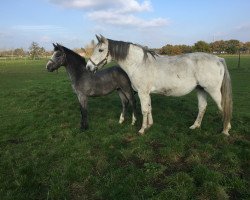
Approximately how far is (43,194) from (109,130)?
3297 millimetres

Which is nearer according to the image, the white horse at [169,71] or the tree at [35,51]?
the white horse at [169,71]

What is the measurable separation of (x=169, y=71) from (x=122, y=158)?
270 cm

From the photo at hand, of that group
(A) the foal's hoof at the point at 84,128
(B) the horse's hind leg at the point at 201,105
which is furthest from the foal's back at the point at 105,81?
(B) the horse's hind leg at the point at 201,105

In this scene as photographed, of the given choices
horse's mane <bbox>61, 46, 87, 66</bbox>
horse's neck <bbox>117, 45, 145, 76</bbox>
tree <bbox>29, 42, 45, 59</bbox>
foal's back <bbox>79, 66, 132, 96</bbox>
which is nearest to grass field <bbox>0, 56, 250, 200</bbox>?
foal's back <bbox>79, 66, 132, 96</bbox>

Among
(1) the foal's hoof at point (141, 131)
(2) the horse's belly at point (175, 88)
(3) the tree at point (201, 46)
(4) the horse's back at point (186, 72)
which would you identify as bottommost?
(1) the foal's hoof at point (141, 131)

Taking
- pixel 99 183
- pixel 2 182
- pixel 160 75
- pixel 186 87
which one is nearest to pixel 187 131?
pixel 186 87

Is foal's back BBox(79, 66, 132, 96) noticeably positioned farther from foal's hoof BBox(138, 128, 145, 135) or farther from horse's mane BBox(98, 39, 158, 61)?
foal's hoof BBox(138, 128, 145, 135)

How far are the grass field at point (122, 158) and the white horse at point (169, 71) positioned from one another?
34.8 inches

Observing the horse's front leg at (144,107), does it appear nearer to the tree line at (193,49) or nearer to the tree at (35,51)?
the tree line at (193,49)

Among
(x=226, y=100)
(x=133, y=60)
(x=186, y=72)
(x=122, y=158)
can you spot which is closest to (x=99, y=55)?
(x=133, y=60)

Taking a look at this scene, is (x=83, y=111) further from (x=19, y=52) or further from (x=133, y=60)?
(x=19, y=52)

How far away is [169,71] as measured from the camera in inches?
297

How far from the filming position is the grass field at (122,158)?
5.00 metres

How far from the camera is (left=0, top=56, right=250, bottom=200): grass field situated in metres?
5.00
